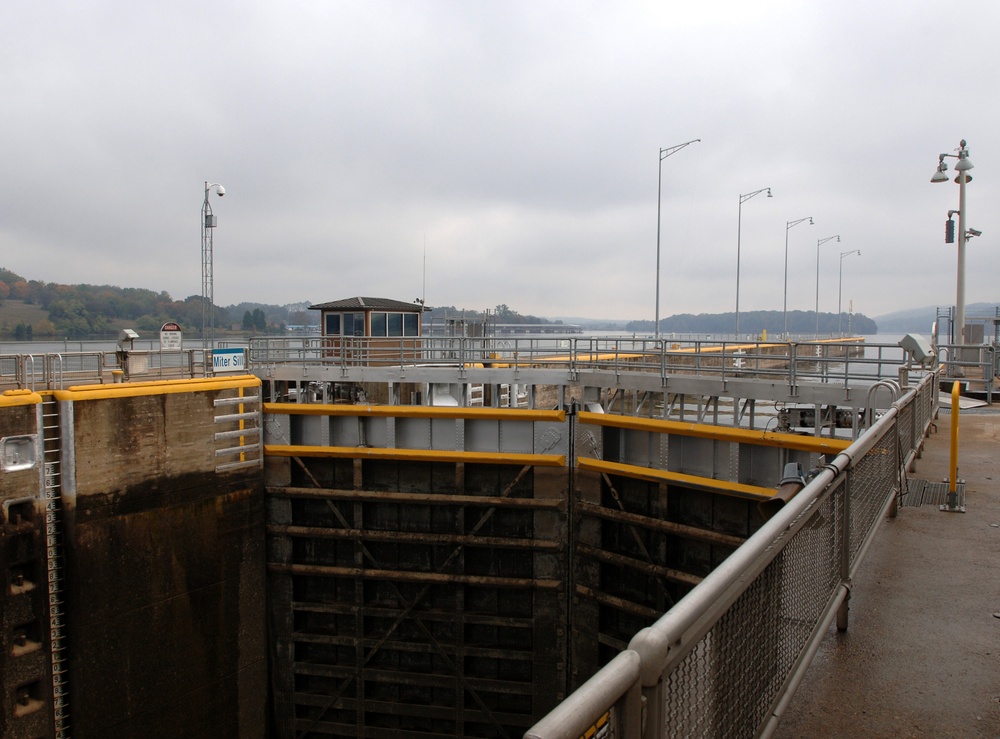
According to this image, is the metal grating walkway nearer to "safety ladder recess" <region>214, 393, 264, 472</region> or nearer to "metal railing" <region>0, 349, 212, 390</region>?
"safety ladder recess" <region>214, 393, 264, 472</region>

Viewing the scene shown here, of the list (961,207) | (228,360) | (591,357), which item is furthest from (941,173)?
(228,360)

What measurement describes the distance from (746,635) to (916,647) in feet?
7.63

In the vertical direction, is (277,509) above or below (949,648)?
below

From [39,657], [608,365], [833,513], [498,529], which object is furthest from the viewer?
[608,365]

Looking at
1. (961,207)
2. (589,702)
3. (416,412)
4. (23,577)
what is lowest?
(23,577)

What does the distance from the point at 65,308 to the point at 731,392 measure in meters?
40.9

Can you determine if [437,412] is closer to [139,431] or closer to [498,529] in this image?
[498,529]

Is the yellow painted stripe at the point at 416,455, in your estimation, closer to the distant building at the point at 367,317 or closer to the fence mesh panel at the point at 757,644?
the distant building at the point at 367,317

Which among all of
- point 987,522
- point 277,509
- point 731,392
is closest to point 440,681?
point 277,509

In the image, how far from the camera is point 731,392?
1338 centimetres

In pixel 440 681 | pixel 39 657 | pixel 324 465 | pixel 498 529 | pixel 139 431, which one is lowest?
pixel 440 681

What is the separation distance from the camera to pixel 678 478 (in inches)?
525

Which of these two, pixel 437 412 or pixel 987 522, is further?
pixel 437 412

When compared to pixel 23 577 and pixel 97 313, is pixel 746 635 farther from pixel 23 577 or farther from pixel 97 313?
pixel 97 313
